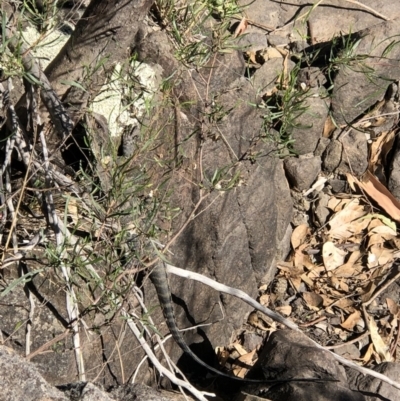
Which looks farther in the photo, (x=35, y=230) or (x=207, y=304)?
(x=207, y=304)

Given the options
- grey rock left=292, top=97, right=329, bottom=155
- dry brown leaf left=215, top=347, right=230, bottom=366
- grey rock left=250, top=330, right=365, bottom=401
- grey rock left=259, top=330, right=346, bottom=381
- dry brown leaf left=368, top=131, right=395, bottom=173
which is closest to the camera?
grey rock left=250, top=330, right=365, bottom=401

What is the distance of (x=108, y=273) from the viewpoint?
9.96 feet

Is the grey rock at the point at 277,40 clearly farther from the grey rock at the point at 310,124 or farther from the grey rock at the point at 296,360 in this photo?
the grey rock at the point at 296,360

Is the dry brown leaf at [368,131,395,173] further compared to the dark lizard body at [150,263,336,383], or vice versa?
the dry brown leaf at [368,131,395,173]

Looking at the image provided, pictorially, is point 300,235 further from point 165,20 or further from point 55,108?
point 55,108

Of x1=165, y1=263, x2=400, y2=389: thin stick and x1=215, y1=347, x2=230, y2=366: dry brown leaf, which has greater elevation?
x1=165, y1=263, x2=400, y2=389: thin stick

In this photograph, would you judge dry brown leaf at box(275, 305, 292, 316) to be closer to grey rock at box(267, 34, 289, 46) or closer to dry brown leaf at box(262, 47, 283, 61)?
dry brown leaf at box(262, 47, 283, 61)

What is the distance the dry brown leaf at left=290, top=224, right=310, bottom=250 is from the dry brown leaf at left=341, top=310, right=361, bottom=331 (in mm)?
656

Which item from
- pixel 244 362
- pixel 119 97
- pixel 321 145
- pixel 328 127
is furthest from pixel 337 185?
pixel 119 97

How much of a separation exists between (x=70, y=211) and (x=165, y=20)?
1395 millimetres

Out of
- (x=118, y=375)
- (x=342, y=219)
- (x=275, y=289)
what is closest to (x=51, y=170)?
(x=118, y=375)

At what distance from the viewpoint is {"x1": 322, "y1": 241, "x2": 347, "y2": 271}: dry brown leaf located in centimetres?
488

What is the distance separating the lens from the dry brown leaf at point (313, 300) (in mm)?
4750

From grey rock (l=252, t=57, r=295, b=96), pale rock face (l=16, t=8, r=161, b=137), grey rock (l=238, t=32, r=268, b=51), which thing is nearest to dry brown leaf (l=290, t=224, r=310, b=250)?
grey rock (l=252, t=57, r=295, b=96)
